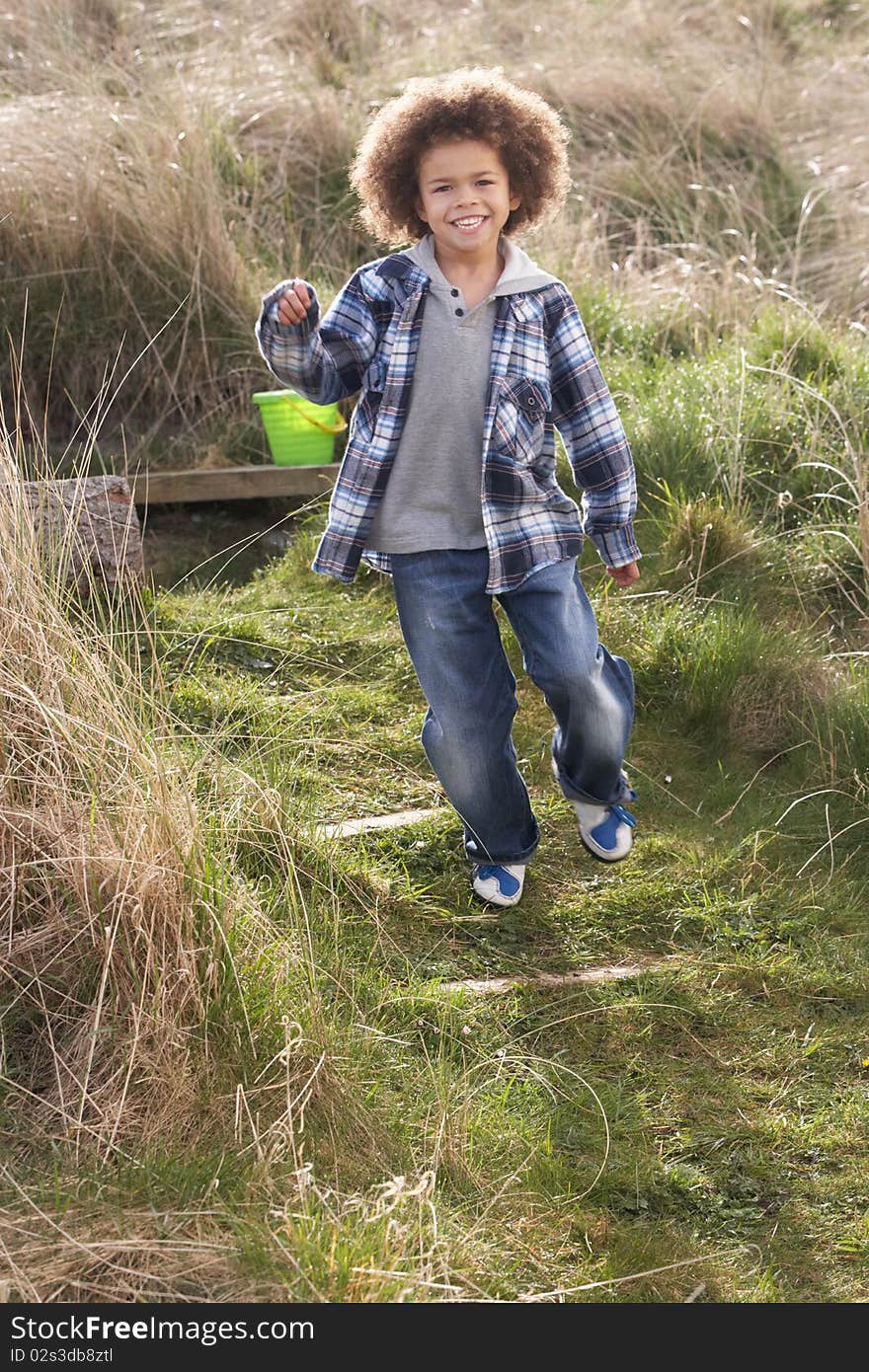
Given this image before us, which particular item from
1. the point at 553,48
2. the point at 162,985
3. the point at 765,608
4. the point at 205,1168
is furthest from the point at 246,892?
the point at 553,48

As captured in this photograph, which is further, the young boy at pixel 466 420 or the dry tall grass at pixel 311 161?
the dry tall grass at pixel 311 161

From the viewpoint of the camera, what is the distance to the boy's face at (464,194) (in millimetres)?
3385

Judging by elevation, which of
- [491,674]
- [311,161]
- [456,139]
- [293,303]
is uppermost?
[456,139]

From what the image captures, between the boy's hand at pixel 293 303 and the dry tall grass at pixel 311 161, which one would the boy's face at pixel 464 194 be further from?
the dry tall grass at pixel 311 161

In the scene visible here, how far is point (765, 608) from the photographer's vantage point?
4.91 m

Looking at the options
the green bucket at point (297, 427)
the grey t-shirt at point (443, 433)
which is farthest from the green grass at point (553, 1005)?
the green bucket at point (297, 427)

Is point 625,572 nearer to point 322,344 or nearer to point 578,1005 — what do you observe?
point 322,344

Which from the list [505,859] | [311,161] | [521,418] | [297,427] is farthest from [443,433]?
[311,161]

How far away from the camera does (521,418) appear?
3.45m

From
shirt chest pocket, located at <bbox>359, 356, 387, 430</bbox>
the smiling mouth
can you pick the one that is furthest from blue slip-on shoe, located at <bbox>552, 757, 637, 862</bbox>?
the smiling mouth

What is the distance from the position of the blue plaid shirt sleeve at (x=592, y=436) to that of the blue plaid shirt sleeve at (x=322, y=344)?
460mm

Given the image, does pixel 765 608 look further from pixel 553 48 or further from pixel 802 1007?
pixel 553 48

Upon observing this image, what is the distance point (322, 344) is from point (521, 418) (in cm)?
49
